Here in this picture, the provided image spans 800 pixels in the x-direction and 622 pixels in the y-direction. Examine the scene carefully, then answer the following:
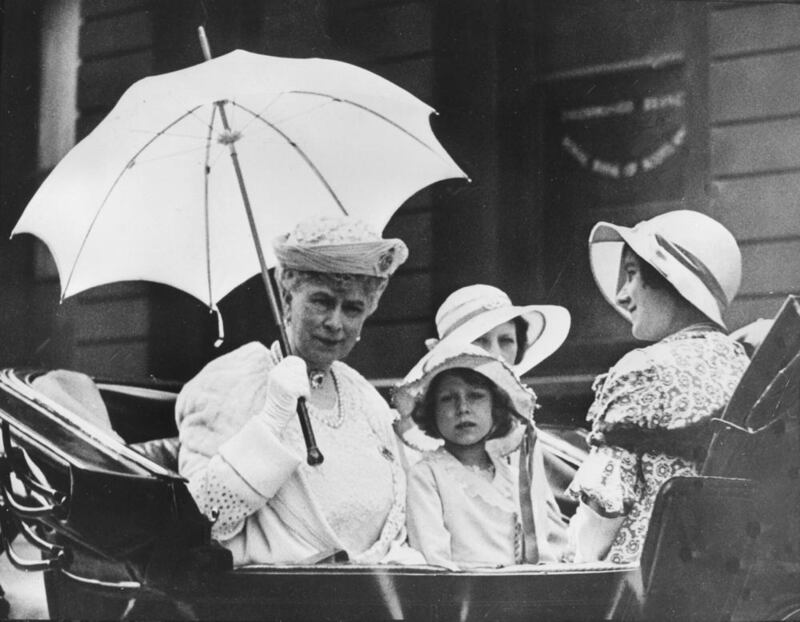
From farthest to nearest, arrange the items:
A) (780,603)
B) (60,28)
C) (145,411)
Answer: (60,28) → (145,411) → (780,603)

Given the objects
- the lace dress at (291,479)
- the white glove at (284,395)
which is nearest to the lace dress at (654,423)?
the lace dress at (291,479)

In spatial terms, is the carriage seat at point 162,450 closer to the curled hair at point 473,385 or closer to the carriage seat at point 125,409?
the carriage seat at point 125,409

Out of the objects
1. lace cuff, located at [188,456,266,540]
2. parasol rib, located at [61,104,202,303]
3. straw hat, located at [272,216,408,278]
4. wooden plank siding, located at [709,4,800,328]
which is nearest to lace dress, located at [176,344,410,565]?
lace cuff, located at [188,456,266,540]

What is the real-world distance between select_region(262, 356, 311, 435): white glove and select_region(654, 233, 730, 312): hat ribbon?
1328mm

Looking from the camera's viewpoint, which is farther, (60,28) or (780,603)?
(60,28)

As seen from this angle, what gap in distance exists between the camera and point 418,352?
5.12 metres

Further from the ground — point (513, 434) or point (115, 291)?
point (115, 291)

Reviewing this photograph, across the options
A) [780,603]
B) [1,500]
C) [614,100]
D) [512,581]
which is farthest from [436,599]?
[614,100]

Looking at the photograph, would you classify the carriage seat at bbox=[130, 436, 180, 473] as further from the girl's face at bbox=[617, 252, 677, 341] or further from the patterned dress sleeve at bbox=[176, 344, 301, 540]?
the girl's face at bbox=[617, 252, 677, 341]

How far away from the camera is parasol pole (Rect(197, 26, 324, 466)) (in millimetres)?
4836

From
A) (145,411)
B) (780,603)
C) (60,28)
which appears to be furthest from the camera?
(60,28)

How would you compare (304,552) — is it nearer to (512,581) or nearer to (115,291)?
(512,581)

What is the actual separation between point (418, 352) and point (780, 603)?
148 centimetres

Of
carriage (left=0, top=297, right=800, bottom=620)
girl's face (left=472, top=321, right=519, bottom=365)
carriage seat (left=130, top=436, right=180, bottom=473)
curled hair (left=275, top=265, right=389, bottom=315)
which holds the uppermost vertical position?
curled hair (left=275, top=265, right=389, bottom=315)
